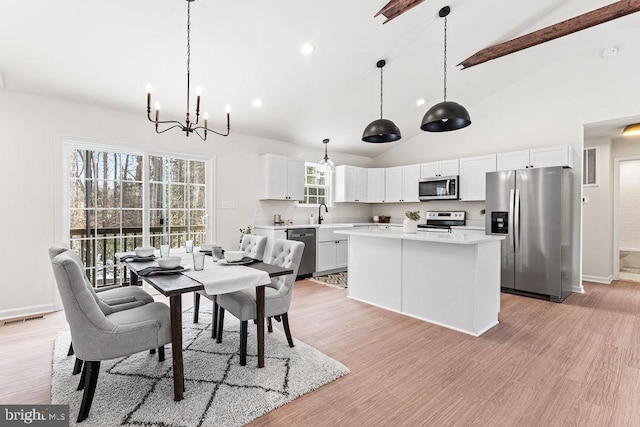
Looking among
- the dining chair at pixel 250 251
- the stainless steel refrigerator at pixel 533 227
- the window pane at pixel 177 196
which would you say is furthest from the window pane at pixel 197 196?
the stainless steel refrigerator at pixel 533 227

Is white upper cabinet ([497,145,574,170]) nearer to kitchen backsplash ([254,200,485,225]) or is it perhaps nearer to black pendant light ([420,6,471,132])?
kitchen backsplash ([254,200,485,225])

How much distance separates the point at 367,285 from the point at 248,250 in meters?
1.60

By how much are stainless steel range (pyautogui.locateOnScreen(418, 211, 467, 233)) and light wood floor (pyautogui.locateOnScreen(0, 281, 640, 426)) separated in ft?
6.73

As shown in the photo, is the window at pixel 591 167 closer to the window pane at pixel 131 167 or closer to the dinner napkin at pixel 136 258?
the dinner napkin at pixel 136 258

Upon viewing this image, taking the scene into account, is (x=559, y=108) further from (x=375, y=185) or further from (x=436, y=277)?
(x=436, y=277)

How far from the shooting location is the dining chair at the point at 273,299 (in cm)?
236

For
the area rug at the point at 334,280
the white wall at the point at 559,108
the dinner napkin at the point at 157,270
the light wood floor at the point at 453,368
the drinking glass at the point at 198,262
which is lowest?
the light wood floor at the point at 453,368

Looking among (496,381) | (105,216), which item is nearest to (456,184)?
(496,381)

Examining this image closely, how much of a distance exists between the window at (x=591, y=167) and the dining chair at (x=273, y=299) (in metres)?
5.43

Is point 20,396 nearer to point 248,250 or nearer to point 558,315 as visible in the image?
point 248,250

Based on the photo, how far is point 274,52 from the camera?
3.48 metres

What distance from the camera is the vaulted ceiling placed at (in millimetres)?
2779

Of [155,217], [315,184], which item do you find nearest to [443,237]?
[315,184]

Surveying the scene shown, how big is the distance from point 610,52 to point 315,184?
4.82m
